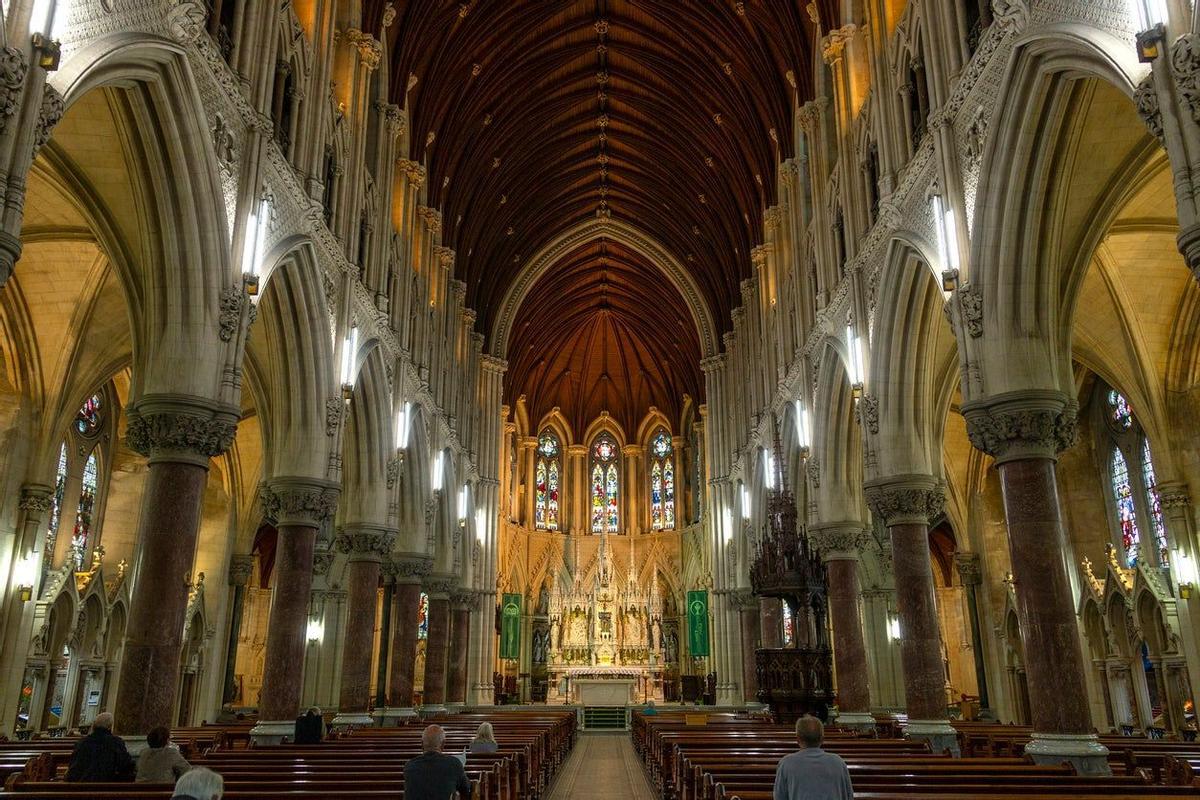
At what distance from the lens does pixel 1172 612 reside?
67.7 feet

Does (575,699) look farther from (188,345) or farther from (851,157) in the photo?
(188,345)

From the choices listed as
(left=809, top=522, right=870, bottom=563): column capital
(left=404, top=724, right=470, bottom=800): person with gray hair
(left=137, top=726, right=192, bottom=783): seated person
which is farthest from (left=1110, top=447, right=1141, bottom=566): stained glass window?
(left=137, top=726, right=192, bottom=783): seated person

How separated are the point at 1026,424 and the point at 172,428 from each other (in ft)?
35.9

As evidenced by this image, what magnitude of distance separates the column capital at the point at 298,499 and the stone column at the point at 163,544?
4.00 m

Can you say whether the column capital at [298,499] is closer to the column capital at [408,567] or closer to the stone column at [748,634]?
the column capital at [408,567]

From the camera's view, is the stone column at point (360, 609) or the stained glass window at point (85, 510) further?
the stained glass window at point (85, 510)

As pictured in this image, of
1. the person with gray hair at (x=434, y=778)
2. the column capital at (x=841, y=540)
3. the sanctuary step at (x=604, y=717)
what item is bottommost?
the sanctuary step at (x=604, y=717)

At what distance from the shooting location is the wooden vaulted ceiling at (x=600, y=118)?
92.6 ft

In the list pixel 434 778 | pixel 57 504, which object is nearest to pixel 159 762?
pixel 434 778

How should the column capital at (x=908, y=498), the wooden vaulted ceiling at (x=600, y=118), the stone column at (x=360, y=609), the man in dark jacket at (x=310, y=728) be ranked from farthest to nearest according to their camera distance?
the wooden vaulted ceiling at (x=600, y=118)
the stone column at (x=360, y=609)
the column capital at (x=908, y=498)
the man in dark jacket at (x=310, y=728)

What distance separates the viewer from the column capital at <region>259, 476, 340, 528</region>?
1661 centimetres

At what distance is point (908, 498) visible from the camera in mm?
16531

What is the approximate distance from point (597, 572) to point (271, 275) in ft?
111

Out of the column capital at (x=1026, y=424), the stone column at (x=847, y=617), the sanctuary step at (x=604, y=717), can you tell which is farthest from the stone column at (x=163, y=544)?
the sanctuary step at (x=604, y=717)
